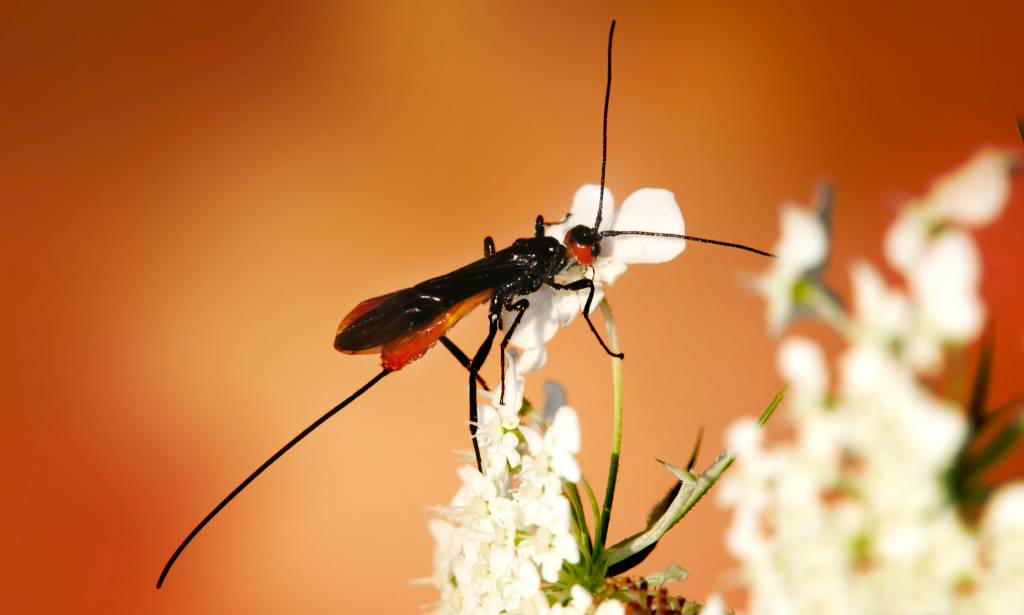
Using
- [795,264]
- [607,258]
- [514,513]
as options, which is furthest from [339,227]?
[795,264]

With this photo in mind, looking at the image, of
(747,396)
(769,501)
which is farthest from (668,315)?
(769,501)

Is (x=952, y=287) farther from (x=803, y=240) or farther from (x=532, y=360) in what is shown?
(x=532, y=360)

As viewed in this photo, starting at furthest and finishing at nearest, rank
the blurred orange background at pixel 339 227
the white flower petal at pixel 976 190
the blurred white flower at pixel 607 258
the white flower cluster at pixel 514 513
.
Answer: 1. the blurred orange background at pixel 339 227
2. the blurred white flower at pixel 607 258
3. the white flower cluster at pixel 514 513
4. the white flower petal at pixel 976 190

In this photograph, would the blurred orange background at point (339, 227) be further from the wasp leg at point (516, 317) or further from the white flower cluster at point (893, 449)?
the white flower cluster at point (893, 449)

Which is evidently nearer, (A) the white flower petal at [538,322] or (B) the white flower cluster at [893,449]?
(B) the white flower cluster at [893,449]

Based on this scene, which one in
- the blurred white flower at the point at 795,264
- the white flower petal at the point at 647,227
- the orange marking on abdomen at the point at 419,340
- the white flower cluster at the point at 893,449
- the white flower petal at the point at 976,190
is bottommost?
the white flower cluster at the point at 893,449

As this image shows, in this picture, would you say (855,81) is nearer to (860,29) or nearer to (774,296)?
(860,29)

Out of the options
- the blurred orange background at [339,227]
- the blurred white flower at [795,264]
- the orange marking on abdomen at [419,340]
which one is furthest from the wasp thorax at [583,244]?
the blurred orange background at [339,227]
